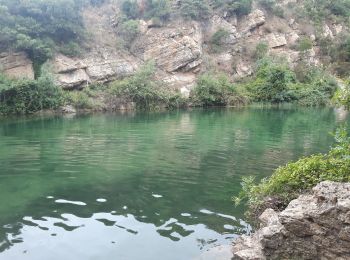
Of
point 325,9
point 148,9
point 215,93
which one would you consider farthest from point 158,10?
point 325,9

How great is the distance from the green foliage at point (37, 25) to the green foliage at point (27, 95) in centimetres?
747

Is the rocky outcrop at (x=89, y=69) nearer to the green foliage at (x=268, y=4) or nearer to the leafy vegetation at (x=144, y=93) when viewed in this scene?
the leafy vegetation at (x=144, y=93)

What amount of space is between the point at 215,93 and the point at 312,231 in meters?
46.2

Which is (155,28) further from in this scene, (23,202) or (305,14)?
(23,202)

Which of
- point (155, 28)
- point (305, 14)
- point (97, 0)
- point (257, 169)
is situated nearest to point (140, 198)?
point (257, 169)

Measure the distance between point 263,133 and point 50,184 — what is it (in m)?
15.1

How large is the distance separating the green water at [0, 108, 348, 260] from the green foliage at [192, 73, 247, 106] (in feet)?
91.1

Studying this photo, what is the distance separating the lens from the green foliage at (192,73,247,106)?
167 feet

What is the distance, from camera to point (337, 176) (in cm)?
755

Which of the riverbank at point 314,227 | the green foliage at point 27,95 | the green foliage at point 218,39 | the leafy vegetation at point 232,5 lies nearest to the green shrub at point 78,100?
the green foliage at point 27,95

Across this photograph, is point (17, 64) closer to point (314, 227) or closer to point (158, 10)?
point (158, 10)

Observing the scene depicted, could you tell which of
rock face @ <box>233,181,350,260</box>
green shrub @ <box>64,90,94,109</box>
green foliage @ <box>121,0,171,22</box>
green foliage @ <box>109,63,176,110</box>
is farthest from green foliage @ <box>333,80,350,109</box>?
green foliage @ <box>121,0,171,22</box>

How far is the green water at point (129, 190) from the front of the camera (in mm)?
8133

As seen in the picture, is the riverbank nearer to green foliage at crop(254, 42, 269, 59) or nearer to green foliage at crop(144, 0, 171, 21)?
green foliage at crop(144, 0, 171, 21)
